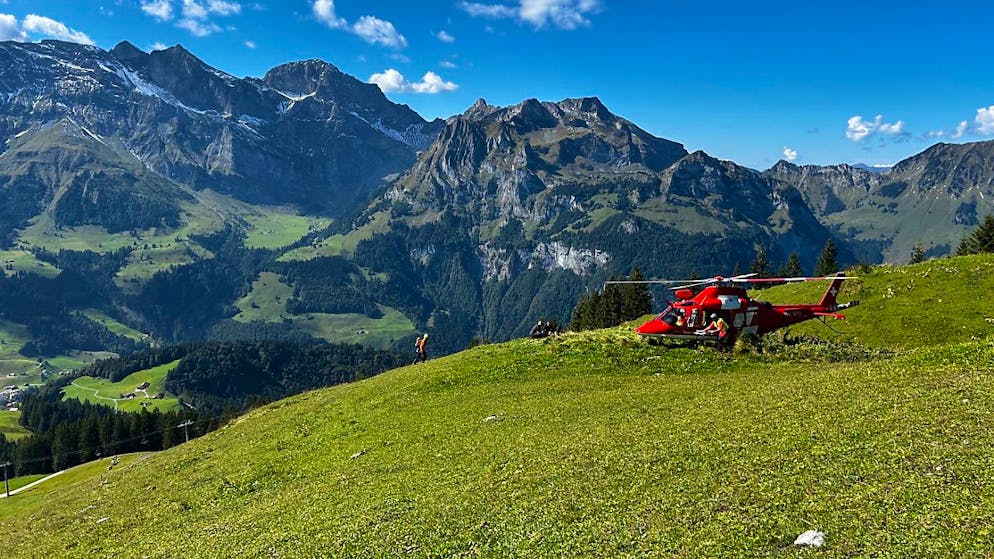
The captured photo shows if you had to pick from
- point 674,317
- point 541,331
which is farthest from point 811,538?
point 541,331

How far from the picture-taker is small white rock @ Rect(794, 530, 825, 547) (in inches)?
472

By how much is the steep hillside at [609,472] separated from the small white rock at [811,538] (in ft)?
0.50

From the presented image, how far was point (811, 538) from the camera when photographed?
12.2m

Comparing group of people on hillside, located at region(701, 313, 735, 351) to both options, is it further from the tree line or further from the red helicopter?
the tree line

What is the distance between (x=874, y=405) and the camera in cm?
1928

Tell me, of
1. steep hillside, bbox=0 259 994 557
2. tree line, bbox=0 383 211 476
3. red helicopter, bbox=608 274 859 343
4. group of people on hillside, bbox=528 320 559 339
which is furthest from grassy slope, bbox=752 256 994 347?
tree line, bbox=0 383 211 476

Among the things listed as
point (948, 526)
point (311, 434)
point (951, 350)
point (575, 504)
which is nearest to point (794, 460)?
point (948, 526)

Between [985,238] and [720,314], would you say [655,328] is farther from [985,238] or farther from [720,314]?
[985,238]

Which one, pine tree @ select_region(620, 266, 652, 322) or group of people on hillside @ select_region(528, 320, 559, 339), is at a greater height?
group of people on hillside @ select_region(528, 320, 559, 339)

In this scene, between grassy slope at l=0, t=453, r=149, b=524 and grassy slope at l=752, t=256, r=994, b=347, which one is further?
grassy slope at l=0, t=453, r=149, b=524

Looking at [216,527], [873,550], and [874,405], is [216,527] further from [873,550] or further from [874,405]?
[874,405]

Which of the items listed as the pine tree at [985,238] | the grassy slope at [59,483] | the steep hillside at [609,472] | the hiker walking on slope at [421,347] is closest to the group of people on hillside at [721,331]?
the steep hillside at [609,472]

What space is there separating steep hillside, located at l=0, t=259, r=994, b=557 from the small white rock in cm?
15

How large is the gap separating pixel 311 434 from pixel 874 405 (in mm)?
28302
